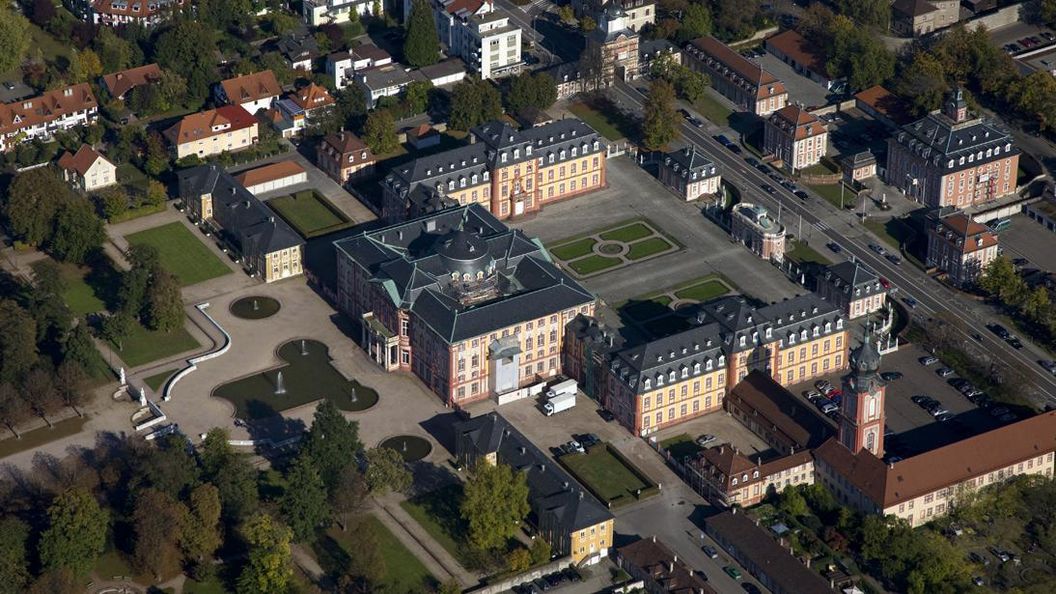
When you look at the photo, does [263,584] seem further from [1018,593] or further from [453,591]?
[1018,593]

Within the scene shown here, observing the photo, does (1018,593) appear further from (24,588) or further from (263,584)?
(24,588)

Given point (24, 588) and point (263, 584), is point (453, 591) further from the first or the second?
point (24, 588)

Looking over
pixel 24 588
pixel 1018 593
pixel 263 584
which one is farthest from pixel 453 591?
pixel 1018 593

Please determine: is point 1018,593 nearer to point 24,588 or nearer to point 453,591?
point 453,591

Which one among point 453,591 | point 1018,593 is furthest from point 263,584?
point 1018,593
